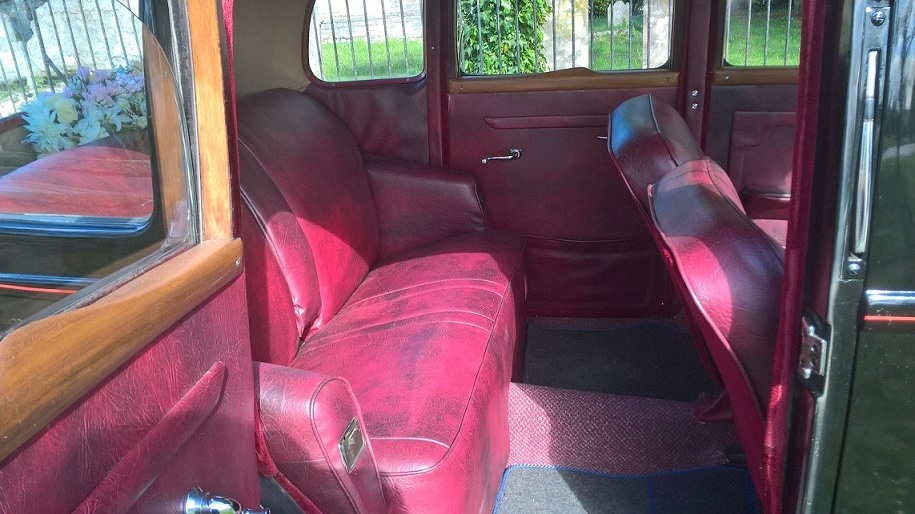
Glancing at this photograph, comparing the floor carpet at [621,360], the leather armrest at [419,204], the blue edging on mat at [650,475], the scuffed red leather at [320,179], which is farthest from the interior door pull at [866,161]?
the leather armrest at [419,204]

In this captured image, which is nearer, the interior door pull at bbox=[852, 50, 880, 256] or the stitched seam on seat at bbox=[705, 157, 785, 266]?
the interior door pull at bbox=[852, 50, 880, 256]

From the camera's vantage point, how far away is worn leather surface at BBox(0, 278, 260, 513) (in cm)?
62

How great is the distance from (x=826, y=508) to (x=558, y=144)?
6.24 feet

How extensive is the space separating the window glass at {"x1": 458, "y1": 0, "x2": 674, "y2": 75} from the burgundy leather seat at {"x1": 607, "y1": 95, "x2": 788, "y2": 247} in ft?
2.79

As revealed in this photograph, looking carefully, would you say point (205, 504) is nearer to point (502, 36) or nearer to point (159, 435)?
point (159, 435)

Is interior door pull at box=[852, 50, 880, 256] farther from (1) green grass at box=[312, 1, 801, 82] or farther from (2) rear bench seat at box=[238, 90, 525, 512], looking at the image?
(1) green grass at box=[312, 1, 801, 82]

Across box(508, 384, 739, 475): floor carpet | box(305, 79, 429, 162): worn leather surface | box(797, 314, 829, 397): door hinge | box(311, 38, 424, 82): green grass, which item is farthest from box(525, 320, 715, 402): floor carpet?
box(797, 314, 829, 397): door hinge

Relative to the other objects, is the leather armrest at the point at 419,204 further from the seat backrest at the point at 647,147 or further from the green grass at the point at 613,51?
the seat backrest at the point at 647,147

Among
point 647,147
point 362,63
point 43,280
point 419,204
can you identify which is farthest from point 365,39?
point 43,280

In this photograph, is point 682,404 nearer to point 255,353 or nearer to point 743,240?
point 743,240

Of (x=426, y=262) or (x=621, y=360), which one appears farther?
(x=621, y=360)

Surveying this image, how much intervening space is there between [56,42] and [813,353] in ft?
3.14

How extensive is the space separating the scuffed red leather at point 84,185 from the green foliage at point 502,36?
2046mm

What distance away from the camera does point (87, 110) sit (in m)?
0.75
